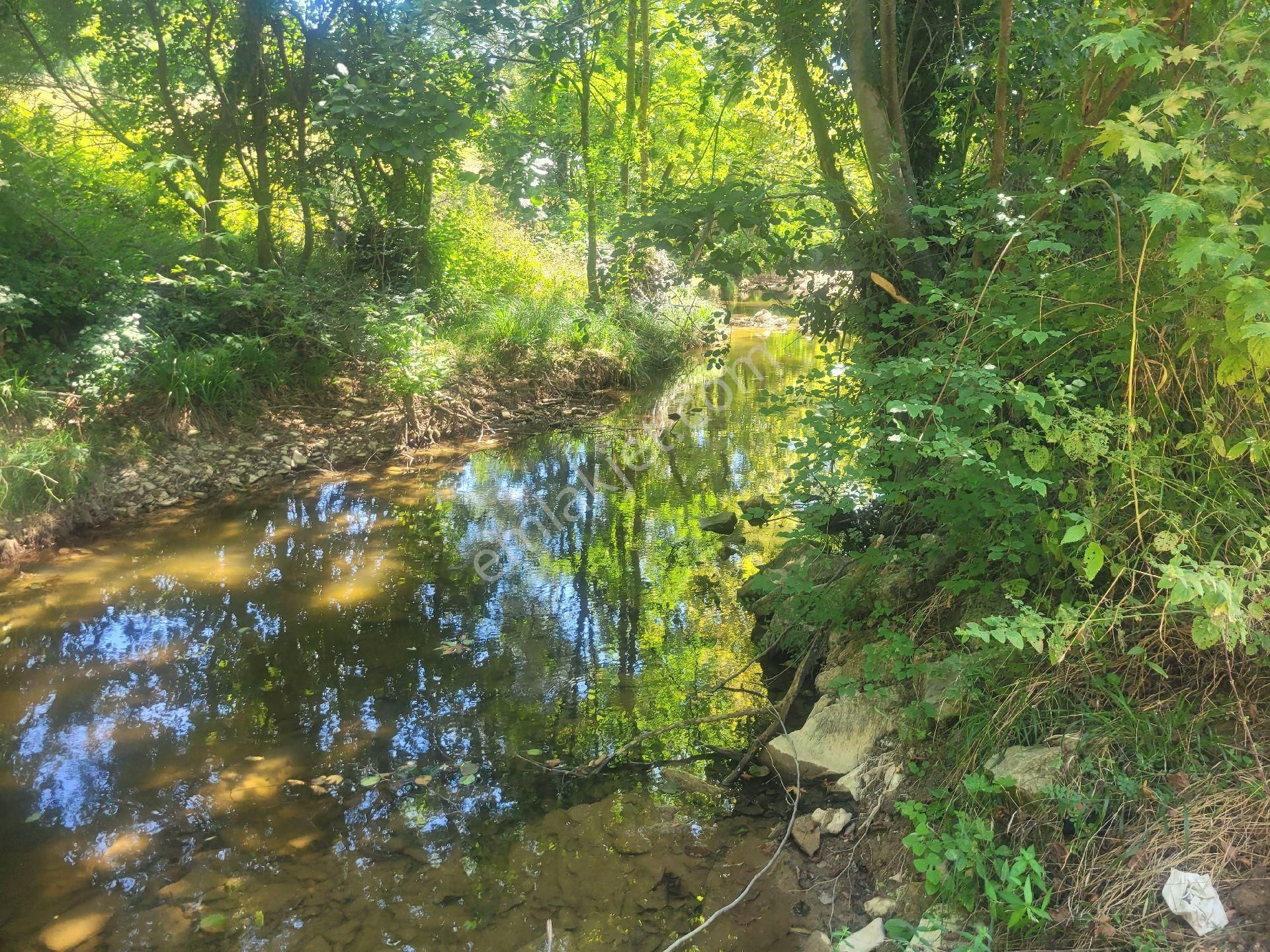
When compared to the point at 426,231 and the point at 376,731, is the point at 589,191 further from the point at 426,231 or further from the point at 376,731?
the point at 376,731

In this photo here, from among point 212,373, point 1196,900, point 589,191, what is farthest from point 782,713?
point 589,191

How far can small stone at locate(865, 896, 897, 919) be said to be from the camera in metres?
2.77

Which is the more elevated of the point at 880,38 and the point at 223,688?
the point at 880,38

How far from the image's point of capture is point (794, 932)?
2.86 metres

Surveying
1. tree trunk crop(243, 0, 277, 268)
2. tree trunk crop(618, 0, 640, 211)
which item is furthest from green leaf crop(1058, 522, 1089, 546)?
tree trunk crop(618, 0, 640, 211)

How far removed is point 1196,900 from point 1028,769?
0.59 m

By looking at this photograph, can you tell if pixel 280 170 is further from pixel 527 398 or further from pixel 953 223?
pixel 953 223

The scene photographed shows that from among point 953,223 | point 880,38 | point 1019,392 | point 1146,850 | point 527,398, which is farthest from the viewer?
point 527,398

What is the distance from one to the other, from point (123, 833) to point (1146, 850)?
13.0ft

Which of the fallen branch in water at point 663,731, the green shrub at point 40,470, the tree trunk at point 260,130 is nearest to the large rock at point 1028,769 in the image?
A: the fallen branch in water at point 663,731

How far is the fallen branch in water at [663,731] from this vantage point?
3.90 m

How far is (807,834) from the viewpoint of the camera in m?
3.28

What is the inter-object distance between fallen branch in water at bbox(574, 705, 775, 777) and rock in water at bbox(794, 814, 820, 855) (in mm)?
806

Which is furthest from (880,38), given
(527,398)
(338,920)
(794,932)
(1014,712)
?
(527,398)
